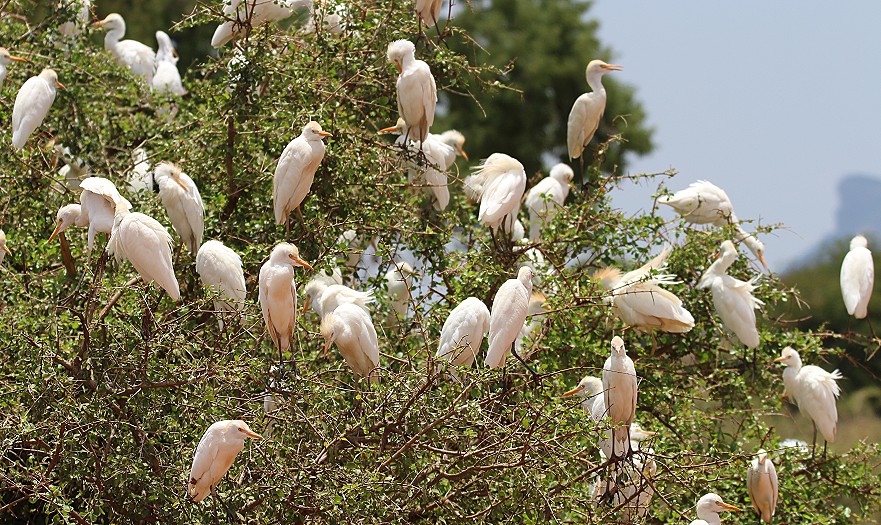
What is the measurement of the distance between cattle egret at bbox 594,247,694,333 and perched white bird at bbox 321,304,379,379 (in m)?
0.96

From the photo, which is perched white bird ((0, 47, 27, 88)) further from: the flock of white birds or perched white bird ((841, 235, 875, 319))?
perched white bird ((841, 235, 875, 319))

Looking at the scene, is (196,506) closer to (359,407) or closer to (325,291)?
(359,407)

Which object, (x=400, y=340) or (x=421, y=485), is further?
(x=400, y=340)

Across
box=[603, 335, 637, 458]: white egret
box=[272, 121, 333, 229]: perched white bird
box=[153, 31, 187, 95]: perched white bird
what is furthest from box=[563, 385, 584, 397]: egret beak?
box=[153, 31, 187, 95]: perched white bird

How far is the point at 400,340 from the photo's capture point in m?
4.58

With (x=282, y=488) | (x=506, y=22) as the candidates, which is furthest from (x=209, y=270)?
(x=506, y=22)

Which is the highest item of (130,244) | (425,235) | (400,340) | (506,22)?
(130,244)

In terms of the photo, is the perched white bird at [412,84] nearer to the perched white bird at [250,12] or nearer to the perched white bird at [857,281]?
the perched white bird at [250,12]

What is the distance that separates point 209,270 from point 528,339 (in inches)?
46.7

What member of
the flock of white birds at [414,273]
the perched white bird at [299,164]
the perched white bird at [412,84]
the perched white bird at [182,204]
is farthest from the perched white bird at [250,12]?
the perched white bird at [299,164]

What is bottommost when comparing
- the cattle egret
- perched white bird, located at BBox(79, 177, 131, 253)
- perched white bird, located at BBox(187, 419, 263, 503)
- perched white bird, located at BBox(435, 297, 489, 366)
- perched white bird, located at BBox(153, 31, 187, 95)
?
perched white bird, located at BBox(153, 31, 187, 95)

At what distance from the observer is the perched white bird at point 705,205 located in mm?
5379

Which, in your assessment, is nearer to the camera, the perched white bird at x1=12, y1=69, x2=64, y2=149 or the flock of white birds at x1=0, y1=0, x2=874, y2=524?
the flock of white birds at x1=0, y1=0, x2=874, y2=524

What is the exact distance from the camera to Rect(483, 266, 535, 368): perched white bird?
12.1ft
